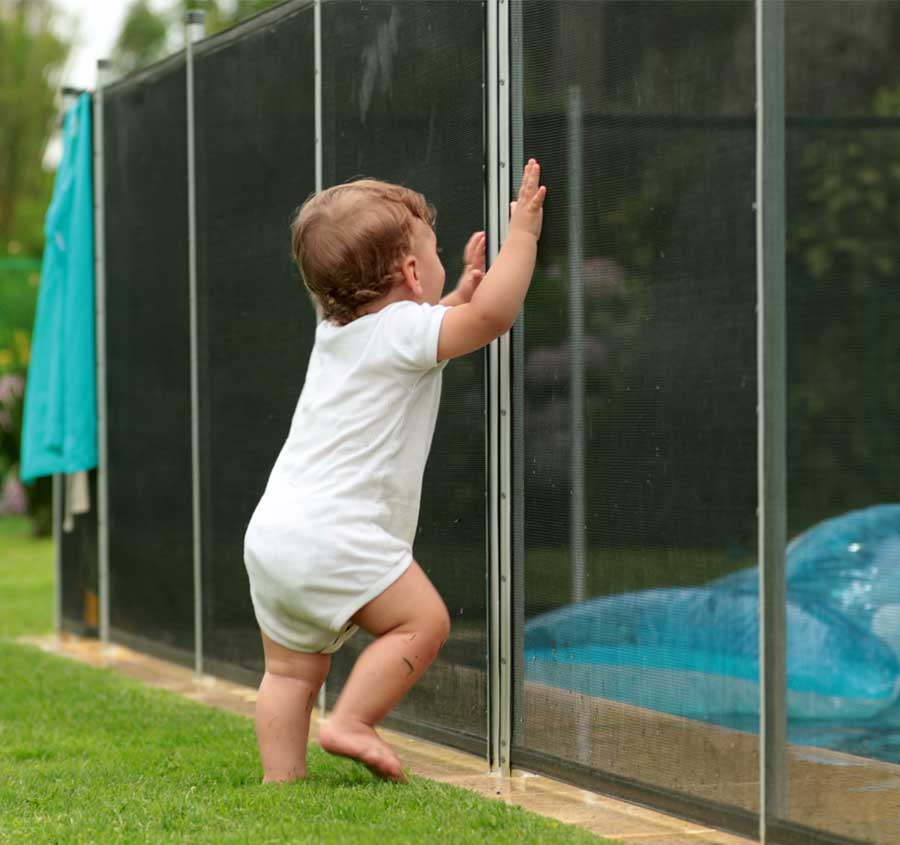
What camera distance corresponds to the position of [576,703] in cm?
363

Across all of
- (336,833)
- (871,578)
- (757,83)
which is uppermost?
(757,83)

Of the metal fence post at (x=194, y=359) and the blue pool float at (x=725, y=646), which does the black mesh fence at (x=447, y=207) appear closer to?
the blue pool float at (x=725, y=646)

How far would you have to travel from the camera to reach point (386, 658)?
11.1 feet

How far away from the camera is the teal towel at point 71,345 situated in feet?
21.0

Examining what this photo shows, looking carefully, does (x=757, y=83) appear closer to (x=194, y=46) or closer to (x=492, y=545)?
(x=492, y=545)

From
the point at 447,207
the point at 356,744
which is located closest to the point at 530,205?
the point at 447,207

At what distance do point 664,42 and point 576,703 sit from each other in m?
1.44

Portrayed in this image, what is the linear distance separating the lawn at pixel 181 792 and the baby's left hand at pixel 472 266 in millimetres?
1114

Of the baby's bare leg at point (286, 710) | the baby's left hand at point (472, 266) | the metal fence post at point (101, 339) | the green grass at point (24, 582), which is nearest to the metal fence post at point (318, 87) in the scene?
the baby's left hand at point (472, 266)

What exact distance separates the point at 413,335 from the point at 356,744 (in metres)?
0.85

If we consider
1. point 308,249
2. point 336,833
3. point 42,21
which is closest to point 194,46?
point 308,249

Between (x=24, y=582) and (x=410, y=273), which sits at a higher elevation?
(x=410, y=273)

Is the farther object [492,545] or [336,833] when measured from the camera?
[492,545]

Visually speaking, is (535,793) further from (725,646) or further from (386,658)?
(725,646)
